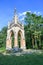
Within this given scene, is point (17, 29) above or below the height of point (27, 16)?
below

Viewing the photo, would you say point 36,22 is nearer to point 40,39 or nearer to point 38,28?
point 38,28

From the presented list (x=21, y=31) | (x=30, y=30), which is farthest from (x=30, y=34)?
(x=21, y=31)

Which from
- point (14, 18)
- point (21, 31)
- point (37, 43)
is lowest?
point (37, 43)

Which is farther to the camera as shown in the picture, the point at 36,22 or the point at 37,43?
the point at 37,43

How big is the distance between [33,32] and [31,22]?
11.0 feet

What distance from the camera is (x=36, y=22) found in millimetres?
45250

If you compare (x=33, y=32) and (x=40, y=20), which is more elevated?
(x=40, y=20)

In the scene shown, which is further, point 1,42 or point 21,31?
point 1,42

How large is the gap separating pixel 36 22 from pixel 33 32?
307 centimetres

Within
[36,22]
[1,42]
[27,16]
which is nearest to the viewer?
[36,22]

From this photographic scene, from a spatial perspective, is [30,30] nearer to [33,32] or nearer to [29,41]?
[33,32]

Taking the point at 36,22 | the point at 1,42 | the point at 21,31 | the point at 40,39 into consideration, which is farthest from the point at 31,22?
the point at 1,42

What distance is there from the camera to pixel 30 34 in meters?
47.6

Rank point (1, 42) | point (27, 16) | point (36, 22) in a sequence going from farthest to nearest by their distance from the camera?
point (1, 42)
point (27, 16)
point (36, 22)
